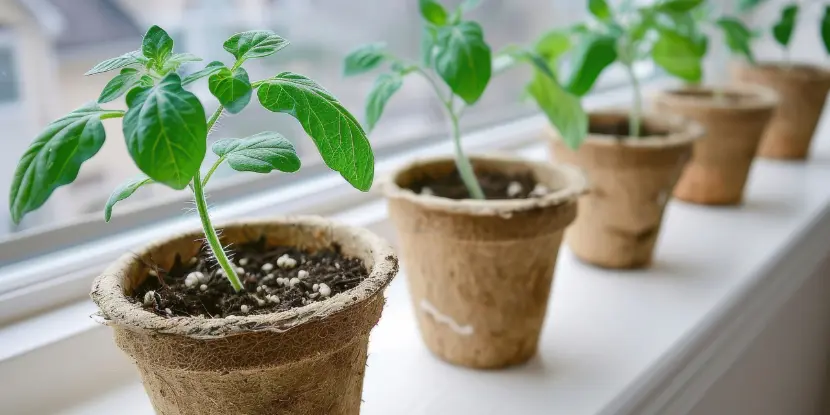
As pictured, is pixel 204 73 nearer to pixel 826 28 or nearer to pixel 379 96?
pixel 379 96

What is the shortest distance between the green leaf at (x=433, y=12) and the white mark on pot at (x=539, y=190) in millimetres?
229

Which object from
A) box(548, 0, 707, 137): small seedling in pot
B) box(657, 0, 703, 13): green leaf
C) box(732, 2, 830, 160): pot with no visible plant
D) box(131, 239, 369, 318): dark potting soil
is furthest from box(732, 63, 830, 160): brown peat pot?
box(131, 239, 369, 318): dark potting soil

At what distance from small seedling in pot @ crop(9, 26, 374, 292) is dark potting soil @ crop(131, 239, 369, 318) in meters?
0.01

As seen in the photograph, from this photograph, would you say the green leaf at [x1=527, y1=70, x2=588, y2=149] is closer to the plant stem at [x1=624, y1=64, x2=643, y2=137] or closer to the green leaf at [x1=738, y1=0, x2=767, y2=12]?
the plant stem at [x1=624, y1=64, x2=643, y2=137]

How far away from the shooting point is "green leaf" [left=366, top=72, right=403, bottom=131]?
2.34ft

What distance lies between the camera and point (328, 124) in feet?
1.54

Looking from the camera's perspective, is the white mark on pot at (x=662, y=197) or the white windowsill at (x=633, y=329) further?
the white mark on pot at (x=662, y=197)

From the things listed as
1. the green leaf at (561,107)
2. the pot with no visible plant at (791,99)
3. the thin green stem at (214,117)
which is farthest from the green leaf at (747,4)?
the thin green stem at (214,117)

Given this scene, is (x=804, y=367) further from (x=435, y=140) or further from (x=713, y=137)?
(x=435, y=140)

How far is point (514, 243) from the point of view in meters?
0.72

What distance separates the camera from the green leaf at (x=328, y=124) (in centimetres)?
47

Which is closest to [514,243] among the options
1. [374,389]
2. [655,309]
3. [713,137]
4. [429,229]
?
[429,229]

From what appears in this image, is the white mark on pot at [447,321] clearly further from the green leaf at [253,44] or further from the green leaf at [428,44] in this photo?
the green leaf at [253,44]

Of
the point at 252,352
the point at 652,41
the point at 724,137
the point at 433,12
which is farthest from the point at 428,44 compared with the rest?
the point at 724,137
